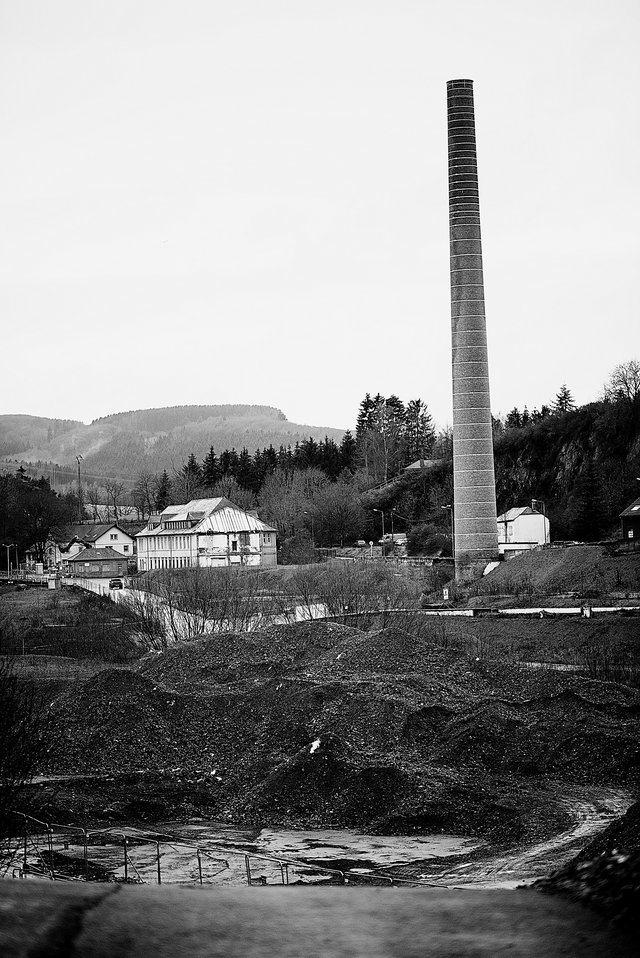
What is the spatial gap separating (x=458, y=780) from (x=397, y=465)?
11050 centimetres

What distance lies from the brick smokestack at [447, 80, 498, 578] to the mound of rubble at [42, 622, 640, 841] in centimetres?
2786

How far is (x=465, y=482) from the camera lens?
6050cm

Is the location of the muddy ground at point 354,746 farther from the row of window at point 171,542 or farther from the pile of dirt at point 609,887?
the row of window at point 171,542

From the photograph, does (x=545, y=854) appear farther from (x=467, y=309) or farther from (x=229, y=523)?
(x=229, y=523)

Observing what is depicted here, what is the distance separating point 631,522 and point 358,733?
4281 cm

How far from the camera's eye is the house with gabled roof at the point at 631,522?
62.5 m

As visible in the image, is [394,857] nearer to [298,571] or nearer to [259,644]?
[259,644]

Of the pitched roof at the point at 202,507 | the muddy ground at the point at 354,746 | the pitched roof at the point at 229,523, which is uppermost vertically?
the pitched roof at the point at 202,507

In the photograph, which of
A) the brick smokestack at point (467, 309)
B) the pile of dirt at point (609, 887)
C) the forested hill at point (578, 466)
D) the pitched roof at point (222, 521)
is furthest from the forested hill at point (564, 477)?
the pile of dirt at point (609, 887)

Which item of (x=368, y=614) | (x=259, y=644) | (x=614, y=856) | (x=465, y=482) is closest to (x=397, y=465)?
(x=465, y=482)

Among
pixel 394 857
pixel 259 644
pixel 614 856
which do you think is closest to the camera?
pixel 614 856

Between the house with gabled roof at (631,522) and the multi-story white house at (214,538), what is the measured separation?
34.9m

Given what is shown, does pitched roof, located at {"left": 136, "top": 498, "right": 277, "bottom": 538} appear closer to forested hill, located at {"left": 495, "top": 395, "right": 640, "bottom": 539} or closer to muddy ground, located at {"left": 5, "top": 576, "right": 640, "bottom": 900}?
forested hill, located at {"left": 495, "top": 395, "right": 640, "bottom": 539}

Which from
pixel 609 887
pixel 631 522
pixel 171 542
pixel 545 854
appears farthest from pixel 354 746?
pixel 171 542
